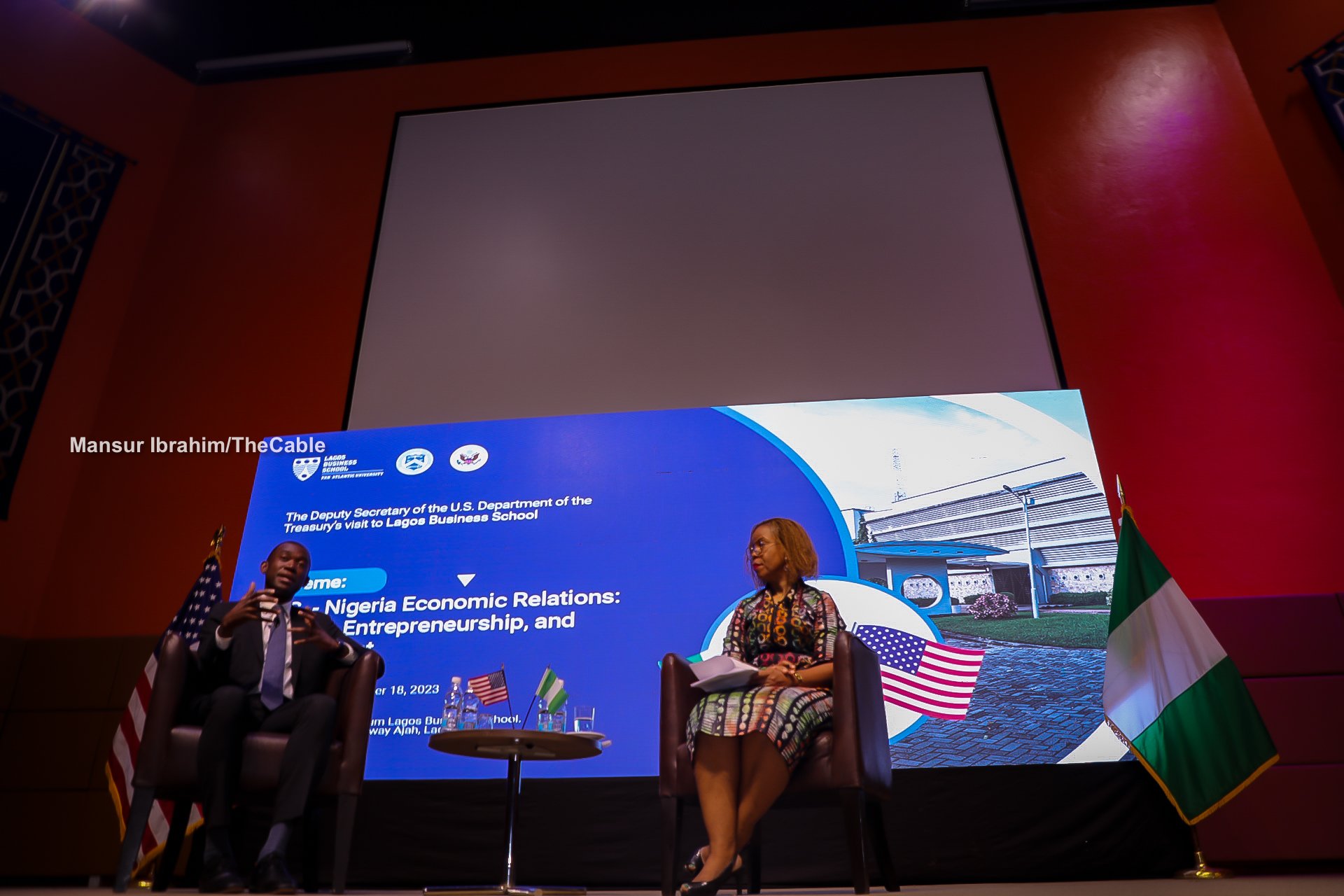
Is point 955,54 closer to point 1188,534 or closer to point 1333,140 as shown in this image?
point 1333,140

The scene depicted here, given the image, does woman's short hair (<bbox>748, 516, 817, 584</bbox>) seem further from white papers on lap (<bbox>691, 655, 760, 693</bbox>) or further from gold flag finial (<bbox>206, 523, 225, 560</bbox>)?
gold flag finial (<bbox>206, 523, 225, 560</bbox>)

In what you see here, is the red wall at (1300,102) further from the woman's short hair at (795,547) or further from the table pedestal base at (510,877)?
the table pedestal base at (510,877)

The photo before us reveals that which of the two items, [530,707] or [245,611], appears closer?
[245,611]

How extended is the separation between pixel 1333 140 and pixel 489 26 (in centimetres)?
432

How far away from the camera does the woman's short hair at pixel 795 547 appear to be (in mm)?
2480

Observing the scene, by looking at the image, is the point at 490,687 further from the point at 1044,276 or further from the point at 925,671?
the point at 1044,276

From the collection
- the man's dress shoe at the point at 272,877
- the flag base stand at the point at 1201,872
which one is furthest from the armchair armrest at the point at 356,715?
the flag base stand at the point at 1201,872

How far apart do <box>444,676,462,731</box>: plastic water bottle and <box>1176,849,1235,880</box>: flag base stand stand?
7.94ft

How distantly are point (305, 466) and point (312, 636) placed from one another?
1501mm

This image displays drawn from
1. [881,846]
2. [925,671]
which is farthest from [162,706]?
[925,671]

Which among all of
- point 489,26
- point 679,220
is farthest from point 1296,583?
point 489,26

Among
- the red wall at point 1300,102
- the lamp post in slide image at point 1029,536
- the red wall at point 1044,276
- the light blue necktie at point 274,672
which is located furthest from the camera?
the red wall at point 1300,102

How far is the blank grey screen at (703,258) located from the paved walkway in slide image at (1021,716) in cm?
124

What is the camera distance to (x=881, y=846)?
7.83 feet
